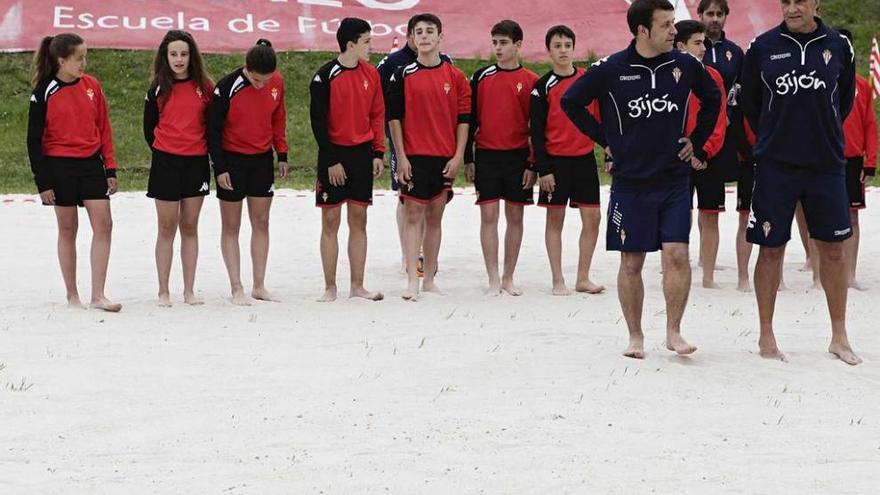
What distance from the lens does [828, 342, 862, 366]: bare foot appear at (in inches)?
295

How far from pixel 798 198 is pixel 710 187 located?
2764 millimetres

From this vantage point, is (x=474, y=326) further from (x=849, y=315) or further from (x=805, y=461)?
(x=805, y=461)

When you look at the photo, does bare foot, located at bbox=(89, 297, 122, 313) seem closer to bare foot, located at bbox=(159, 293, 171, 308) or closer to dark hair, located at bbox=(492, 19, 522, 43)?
bare foot, located at bbox=(159, 293, 171, 308)

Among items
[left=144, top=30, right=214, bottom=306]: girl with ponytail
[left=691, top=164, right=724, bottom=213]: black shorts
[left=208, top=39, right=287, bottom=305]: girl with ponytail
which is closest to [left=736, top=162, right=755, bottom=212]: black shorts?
[left=691, top=164, right=724, bottom=213]: black shorts

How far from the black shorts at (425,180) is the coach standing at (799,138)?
110 inches

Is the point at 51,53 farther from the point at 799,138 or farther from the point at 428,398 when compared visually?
the point at 799,138

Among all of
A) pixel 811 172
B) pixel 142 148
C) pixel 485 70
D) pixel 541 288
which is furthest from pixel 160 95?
pixel 142 148

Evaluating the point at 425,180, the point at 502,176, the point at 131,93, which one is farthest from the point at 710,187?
the point at 131,93

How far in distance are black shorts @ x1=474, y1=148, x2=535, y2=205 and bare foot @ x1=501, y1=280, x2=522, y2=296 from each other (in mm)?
573

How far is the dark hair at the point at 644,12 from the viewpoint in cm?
726

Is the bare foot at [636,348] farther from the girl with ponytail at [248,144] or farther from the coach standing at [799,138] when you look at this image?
the girl with ponytail at [248,144]

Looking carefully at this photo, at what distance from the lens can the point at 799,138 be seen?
7.34 meters

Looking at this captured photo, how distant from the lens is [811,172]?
7.38m

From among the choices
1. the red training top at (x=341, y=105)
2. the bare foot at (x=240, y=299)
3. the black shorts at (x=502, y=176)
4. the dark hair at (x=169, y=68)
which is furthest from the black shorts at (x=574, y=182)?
the dark hair at (x=169, y=68)
